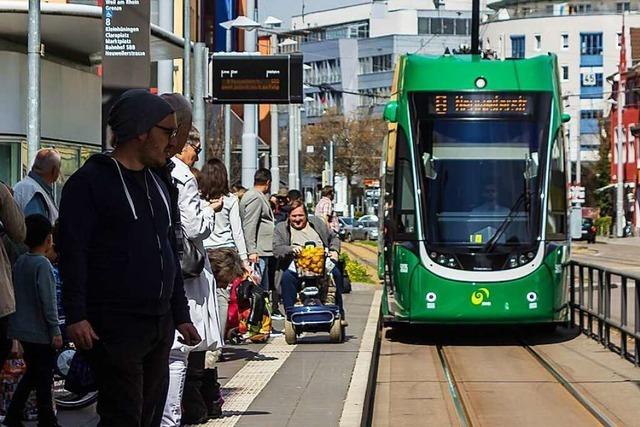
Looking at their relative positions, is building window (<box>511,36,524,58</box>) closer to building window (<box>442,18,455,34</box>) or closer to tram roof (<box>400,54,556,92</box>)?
building window (<box>442,18,455,34</box>)

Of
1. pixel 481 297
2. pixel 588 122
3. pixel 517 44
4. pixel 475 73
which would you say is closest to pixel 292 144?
pixel 475 73

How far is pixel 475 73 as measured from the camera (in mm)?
17125

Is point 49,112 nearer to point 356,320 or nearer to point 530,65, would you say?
point 356,320

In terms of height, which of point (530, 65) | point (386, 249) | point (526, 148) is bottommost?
point (386, 249)

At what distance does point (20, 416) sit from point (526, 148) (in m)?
9.45

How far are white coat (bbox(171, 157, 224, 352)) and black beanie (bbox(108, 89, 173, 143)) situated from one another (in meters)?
1.83

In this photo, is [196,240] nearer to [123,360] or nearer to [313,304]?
[123,360]

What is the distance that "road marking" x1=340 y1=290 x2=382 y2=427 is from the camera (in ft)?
30.8

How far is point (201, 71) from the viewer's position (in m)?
21.0

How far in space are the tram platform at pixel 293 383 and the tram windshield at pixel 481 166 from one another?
5.69ft

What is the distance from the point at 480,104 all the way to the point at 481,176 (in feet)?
3.32

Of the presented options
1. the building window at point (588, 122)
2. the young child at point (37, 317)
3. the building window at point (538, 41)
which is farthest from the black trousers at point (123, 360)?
the building window at point (588, 122)

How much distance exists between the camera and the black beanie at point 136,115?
575 cm

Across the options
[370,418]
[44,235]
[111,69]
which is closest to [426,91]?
[111,69]
